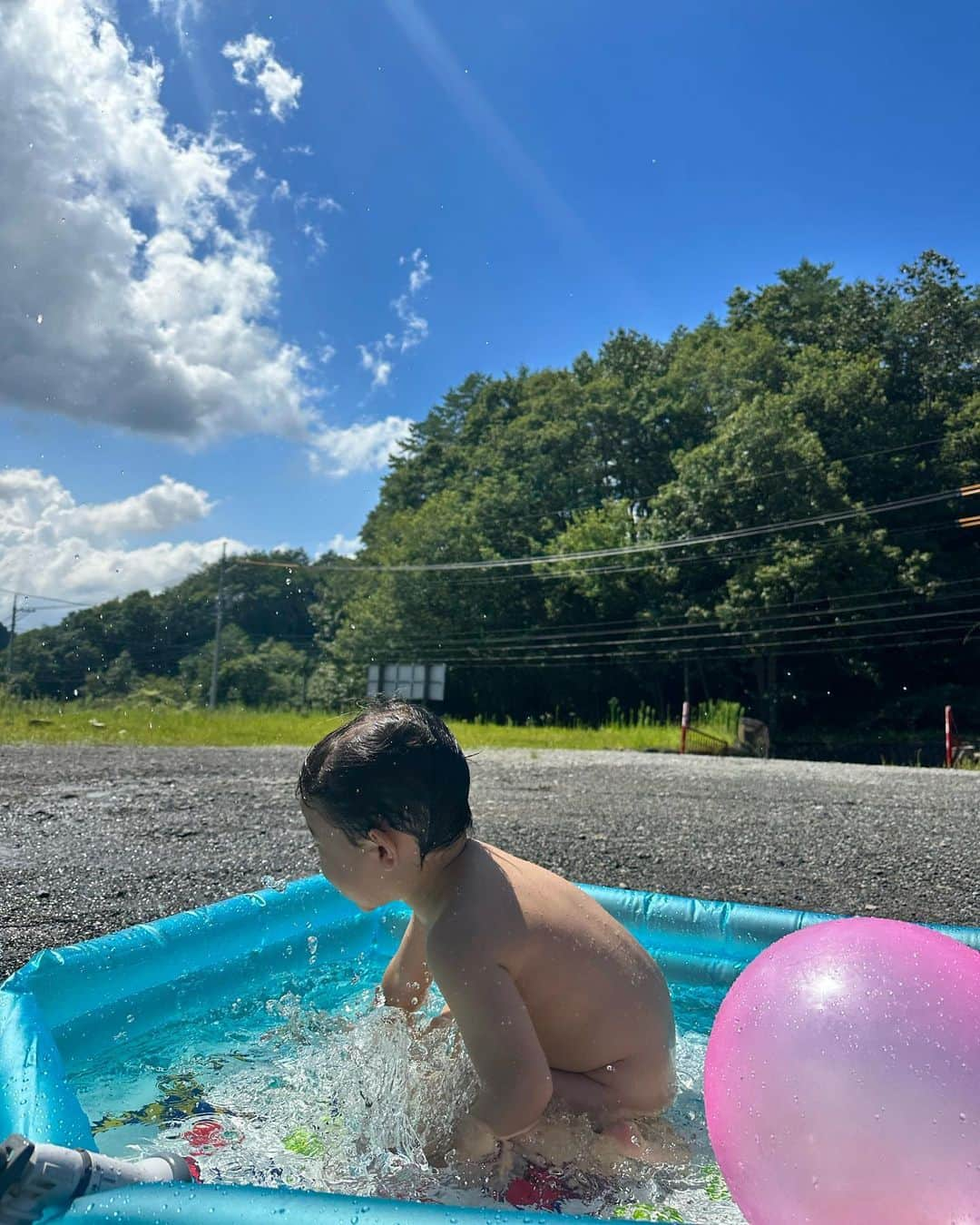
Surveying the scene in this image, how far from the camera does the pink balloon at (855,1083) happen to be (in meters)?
1.27

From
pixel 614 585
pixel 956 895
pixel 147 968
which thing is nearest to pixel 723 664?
pixel 614 585

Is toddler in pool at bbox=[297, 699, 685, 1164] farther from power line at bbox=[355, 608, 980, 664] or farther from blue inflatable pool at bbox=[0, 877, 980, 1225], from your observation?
power line at bbox=[355, 608, 980, 664]

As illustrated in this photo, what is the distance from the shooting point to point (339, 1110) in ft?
6.48

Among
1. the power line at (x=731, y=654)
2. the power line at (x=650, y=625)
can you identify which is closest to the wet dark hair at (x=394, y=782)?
the power line at (x=650, y=625)

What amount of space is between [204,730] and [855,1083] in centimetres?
1359

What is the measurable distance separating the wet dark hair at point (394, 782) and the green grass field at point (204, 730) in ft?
28.2

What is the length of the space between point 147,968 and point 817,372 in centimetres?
2798

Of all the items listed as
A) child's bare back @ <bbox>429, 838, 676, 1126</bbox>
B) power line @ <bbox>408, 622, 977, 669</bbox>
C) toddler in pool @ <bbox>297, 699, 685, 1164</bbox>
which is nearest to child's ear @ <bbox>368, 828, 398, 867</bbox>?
toddler in pool @ <bbox>297, 699, 685, 1164</bbox>

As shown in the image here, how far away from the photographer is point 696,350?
106 feet

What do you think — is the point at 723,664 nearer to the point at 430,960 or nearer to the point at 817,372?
the point at 817,372

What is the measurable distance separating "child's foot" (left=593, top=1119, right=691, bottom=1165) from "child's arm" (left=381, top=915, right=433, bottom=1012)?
535mm

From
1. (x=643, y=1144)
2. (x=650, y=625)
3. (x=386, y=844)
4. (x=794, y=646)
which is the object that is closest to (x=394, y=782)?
(x=386, y=844)

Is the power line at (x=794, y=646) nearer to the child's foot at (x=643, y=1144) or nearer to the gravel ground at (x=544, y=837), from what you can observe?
the gravel ground at (x=544, y=837)

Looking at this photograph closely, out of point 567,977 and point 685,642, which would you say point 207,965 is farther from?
point 685,642
